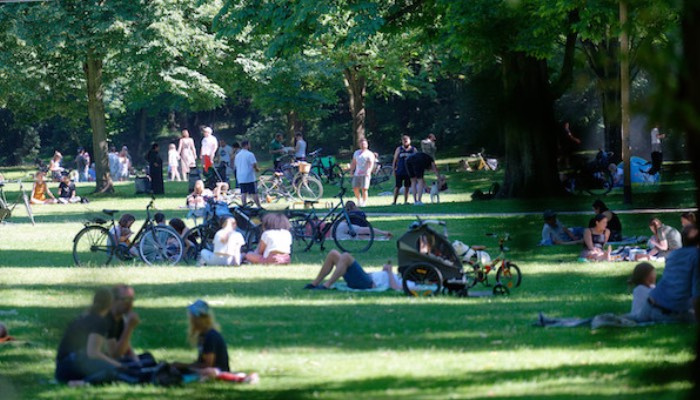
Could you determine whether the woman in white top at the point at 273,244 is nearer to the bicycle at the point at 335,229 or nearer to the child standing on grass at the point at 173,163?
the bicycle at the point at 335,229

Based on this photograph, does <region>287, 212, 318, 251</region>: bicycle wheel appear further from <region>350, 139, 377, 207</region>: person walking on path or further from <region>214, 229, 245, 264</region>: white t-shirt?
<region>350, 139, 377, 207</region>: person walking on path

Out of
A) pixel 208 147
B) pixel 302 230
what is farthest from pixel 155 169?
pixel 302 230

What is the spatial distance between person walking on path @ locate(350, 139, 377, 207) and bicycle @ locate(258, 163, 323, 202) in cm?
166

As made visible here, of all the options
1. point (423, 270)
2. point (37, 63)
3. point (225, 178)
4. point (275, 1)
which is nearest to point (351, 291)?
point (423, 270)

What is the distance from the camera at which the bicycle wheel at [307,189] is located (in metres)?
28.6

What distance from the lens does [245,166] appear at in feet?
79.9

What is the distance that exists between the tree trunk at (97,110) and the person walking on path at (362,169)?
9.87 meters

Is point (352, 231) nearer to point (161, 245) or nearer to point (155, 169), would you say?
point (161, 245)

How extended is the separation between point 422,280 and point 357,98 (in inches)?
1342

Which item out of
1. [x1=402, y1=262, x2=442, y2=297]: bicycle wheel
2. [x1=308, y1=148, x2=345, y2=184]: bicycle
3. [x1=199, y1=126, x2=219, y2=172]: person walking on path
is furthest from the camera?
[x1=308, y1=148, x2=345, y2=184]: bicycle

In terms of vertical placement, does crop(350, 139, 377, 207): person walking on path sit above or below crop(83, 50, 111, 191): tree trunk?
below

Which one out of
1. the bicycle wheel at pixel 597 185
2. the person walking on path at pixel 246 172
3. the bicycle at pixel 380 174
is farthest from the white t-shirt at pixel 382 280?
the bicycle at pixel 380 174

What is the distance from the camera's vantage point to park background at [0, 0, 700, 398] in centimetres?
124

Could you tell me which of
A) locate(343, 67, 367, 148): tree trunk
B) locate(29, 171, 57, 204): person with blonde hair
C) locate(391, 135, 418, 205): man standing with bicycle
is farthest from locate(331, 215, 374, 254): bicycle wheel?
locate(343, 67, 367, 148): tree trunk
